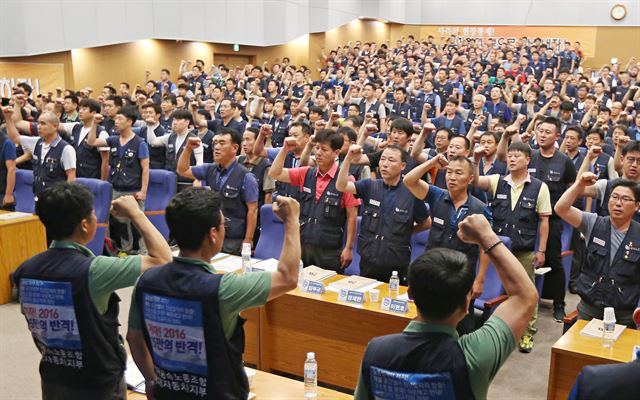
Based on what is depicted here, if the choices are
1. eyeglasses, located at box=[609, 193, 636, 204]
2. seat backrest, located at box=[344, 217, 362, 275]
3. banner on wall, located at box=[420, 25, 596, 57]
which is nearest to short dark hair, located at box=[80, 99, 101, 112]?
seat backrest, located at box=[344, 217, 362, 275]

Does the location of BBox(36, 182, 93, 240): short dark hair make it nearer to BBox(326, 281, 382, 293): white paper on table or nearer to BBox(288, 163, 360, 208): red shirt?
BBox(326, 281, 382, 293): white paper on table

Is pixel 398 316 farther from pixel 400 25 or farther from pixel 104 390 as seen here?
pixel 400 25

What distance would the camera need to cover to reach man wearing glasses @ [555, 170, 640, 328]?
4055mm

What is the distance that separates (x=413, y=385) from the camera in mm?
1822

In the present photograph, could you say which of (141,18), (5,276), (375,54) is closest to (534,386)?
(5,276)

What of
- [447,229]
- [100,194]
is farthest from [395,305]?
[100,194]

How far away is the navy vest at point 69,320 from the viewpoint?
7.83 feet

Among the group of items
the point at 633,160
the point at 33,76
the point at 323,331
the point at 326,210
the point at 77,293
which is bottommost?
the point at 323,331

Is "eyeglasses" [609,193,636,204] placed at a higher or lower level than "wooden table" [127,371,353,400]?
higher

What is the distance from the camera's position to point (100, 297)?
2408 mm

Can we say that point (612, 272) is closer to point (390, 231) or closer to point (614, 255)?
point (614, 255)

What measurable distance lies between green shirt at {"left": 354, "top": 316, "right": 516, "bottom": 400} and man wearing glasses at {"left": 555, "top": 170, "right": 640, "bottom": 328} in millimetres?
2351

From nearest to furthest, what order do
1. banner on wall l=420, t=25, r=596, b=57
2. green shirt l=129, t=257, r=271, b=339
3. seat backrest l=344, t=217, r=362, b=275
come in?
green shirt l=129, t=257, r=271, b=339 < seat backrest l=344, t=217, r=362, b=275 < banner on wall l=420, t=25, r=596, b=57

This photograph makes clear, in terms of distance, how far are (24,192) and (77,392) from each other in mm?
5243
